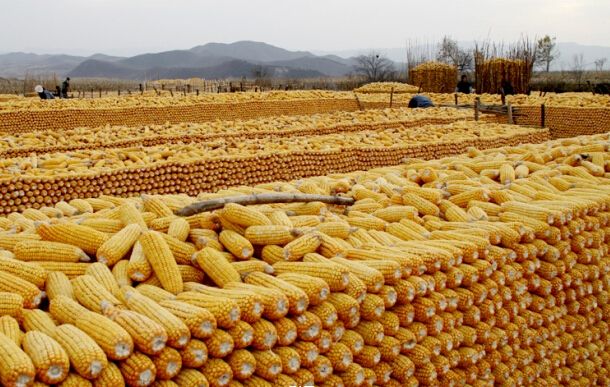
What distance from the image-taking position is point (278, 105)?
2205cm

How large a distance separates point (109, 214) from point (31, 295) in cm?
121

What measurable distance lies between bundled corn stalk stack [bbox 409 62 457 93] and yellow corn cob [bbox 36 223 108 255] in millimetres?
29728

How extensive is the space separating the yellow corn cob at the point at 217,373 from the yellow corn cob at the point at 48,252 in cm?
108

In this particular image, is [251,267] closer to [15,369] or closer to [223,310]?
[223,310]

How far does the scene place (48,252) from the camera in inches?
116

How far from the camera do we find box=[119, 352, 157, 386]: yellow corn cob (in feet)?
6.81

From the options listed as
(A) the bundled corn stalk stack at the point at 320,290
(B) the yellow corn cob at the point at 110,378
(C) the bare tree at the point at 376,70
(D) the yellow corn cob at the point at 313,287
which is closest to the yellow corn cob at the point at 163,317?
(A) the bundled corn stalk stack at the point at 320,290

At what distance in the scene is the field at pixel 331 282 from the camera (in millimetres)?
2248

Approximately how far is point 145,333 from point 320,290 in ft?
2.69

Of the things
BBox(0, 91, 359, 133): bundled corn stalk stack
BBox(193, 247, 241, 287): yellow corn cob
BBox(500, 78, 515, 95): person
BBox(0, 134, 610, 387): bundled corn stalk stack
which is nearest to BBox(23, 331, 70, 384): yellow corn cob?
BBox(0, 134, 610, 387): bundled corn stalk stack

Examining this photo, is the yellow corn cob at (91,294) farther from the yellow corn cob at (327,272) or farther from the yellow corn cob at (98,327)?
the yellow corn cob at (327,272)

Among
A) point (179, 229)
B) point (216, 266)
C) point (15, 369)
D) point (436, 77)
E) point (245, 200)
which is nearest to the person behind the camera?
point (15, 369)

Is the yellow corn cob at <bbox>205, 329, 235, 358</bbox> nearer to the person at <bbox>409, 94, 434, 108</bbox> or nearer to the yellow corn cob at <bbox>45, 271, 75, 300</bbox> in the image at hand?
the yellow corn cob at <bbox>45, 271, 75, 300</bbox>

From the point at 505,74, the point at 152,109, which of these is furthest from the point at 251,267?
the point at 505,74
